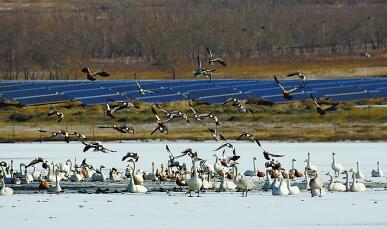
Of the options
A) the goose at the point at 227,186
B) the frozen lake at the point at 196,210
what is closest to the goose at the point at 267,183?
the goose at the point at 227,186

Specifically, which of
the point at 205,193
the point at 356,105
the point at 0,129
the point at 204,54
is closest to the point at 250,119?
the point at 356,105

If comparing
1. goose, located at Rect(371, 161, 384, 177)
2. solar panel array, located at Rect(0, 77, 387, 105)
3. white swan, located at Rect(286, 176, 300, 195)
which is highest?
solar panel array, located at Rect(0, 77, 387, 105)

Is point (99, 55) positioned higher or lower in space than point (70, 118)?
higher

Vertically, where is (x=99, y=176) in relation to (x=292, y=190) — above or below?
above

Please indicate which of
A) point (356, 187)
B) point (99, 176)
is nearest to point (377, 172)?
→ point (356, 187)

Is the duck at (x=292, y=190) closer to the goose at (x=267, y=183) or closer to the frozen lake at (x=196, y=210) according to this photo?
the frozen lake at (x=196, y=210)

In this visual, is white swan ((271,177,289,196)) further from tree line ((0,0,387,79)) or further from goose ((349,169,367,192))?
tree line ((0,0,387,79))

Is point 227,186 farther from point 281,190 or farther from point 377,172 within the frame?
point 377,172

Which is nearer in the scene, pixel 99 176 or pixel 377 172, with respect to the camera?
pixel 377 172

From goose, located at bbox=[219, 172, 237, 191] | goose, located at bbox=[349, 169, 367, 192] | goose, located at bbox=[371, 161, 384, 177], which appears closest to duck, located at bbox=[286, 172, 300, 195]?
goose, located at bbox=[349, 169, 367, 192]

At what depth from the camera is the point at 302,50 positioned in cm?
18188

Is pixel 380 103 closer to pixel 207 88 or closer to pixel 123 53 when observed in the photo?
pixel 207 88

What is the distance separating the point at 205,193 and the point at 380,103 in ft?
153

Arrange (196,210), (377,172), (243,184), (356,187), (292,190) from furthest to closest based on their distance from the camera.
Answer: (377,172) < (356,187) < (243,184) < (292,190) < (196,210)
